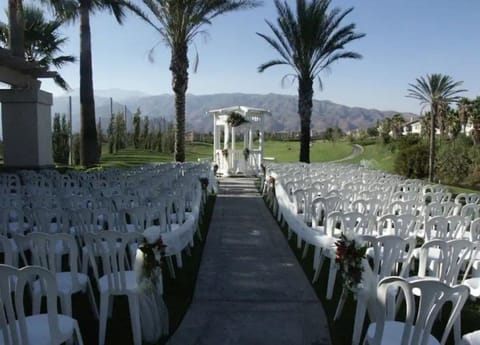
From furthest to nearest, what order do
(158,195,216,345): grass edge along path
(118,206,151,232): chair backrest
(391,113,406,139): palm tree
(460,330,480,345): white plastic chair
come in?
(391,113,406,139): palm tree
(118,206,151,232): chair backrest
(158,195,216,345): grass edge along path
(460,330,480,345): white plastic chair


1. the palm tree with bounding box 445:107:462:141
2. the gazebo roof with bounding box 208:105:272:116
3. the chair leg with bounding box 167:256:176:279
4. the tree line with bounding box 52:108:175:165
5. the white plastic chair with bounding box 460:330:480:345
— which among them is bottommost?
the chair leg with bounding box 167:256:176:279

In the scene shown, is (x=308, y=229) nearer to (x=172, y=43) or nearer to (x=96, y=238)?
(x=96, y=238)

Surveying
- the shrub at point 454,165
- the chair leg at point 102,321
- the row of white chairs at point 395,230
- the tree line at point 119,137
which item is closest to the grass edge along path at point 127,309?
the chair leg at point 102,321

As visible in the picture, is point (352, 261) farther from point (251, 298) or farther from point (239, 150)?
point (239, 150)

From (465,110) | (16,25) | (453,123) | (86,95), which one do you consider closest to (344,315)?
(16,25)

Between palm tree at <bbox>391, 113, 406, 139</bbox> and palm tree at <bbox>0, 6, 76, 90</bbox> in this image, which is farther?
palm tree at <bbox>391, 113, 406, 139</bbox>

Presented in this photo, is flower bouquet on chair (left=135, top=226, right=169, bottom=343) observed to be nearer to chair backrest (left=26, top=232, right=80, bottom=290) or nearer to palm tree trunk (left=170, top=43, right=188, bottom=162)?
chair backrest (left=26, top=232, right=80, bottom=290)

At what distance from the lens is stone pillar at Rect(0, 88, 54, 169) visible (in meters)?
12.9

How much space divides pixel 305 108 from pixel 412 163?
27.9 ft

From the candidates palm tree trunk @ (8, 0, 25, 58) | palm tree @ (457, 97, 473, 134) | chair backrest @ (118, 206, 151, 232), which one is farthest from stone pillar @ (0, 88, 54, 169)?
palm tree @ (457, 97, 473, 134)

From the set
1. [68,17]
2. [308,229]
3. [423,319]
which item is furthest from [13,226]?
[68,17]

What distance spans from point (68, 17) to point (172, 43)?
3.99 meters

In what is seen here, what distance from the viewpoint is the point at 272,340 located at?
11.7ft

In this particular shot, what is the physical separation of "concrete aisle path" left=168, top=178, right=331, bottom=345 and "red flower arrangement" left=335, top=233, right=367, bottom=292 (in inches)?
22.7
